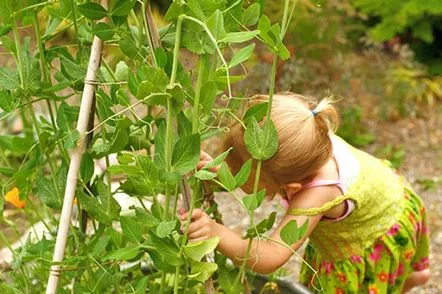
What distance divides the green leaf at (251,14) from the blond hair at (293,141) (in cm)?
40

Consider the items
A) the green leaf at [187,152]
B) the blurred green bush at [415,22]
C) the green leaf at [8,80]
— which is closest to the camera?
the green leaf at [187,152]

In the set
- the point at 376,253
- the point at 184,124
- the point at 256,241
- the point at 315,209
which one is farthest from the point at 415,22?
the point at 184,124

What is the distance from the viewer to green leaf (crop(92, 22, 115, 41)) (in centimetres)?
127

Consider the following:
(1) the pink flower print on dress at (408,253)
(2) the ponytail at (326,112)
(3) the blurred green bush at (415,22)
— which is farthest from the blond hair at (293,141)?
(3) the blurred green bush at (415,22)

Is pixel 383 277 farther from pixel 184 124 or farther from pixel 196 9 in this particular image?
pixel 196 9

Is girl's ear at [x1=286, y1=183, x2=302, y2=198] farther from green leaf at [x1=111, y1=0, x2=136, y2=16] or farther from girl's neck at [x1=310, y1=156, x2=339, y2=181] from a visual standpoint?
green leaf at [x1=111, y1=0, x2=136, y2=16]

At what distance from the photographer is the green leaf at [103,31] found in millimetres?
1272

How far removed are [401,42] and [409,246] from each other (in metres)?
3.06

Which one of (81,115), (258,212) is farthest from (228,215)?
(81,115)

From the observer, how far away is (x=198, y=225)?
1.41m

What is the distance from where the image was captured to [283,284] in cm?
A: 197

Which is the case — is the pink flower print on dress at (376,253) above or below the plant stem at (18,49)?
below

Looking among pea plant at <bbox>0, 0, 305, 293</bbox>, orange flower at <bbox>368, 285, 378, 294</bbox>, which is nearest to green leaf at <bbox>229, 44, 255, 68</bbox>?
pea plant at <bbox>0, 0, 305, 293</bbox>

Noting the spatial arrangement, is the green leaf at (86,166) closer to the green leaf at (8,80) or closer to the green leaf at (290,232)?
the green leaf at (8,80)
